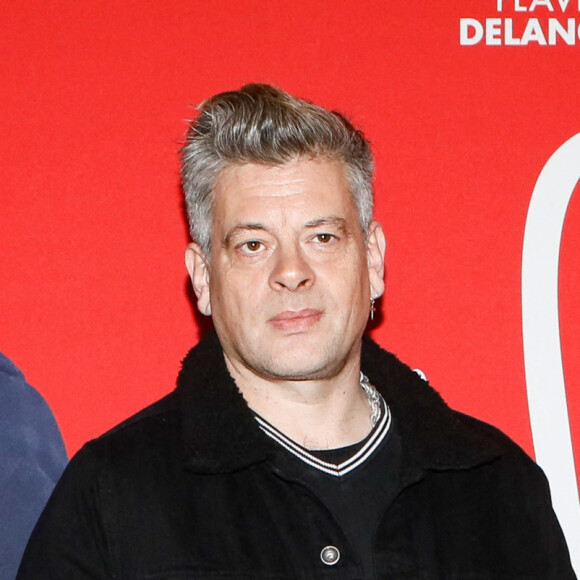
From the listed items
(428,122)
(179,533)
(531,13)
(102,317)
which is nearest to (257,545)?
(179,533)

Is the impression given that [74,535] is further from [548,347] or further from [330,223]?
[548,347]

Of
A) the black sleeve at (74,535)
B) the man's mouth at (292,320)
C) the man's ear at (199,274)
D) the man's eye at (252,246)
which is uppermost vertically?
the man's eye at (252,246)

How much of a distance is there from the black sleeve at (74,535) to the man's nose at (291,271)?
13.9 inches

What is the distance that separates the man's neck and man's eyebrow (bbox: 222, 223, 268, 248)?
0.63 feet

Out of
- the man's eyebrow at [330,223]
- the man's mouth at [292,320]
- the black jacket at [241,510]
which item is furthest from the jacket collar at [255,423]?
the man's eyebrow at [330,223]

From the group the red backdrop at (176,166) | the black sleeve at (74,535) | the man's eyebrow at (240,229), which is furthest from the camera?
the red backdrop at (176,166)

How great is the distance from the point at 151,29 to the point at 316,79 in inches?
11.7

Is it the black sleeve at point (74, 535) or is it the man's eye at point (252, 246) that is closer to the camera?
the black sleeve at point (74, 535)

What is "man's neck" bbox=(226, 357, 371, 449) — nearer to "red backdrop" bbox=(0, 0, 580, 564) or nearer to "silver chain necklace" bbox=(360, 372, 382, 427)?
"silver chain necklace" bbox=(360, 372, 382, 427)

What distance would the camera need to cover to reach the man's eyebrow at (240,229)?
4.76ft

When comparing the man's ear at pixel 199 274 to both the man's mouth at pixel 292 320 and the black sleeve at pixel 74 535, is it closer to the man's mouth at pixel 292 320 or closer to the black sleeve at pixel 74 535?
the man's mouth at pixel 292 320

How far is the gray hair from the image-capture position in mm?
1466

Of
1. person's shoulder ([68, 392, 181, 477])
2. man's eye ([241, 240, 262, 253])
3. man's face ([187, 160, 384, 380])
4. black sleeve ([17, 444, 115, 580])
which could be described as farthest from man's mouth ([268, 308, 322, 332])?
black sleeve ([17, 444, 115, 580])

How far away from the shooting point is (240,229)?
1.46 metres
